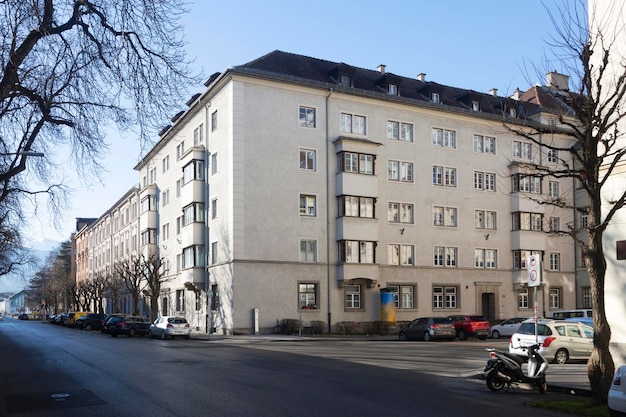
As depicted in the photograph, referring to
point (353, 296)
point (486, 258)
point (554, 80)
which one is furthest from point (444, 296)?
point (554, 80)

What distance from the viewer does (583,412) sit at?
1154cm

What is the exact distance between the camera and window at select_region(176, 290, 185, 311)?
53.5m

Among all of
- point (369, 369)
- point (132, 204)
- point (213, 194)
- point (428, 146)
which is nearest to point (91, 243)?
point (132, 204)

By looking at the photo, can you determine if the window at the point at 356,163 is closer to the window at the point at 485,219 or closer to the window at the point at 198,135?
the window at the point at 485,219

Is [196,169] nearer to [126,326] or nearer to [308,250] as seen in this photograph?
[308,250]

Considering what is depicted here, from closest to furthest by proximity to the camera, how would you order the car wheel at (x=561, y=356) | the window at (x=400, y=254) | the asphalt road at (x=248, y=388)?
1. the asphalt road at (x=248, y=388)
2. the car wheel at (x=561, y=356)
3. the window at (x=400, y=254)

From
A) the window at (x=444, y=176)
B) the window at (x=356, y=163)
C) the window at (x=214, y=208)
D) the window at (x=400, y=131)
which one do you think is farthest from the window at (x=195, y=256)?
the window at (x=444, y=176)

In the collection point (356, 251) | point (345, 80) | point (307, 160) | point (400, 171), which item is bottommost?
point (356, 251)

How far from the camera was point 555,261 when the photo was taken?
53.8 meters

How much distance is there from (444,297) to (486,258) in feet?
17.6

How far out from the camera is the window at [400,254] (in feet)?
154

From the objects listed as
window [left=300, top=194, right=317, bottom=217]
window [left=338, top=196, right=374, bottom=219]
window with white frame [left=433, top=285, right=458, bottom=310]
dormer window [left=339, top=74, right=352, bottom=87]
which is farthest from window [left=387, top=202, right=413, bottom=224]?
dormer window [left=339, top=74, right=352, bottom=87]

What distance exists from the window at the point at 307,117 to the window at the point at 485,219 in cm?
1615

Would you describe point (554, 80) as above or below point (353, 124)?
below
